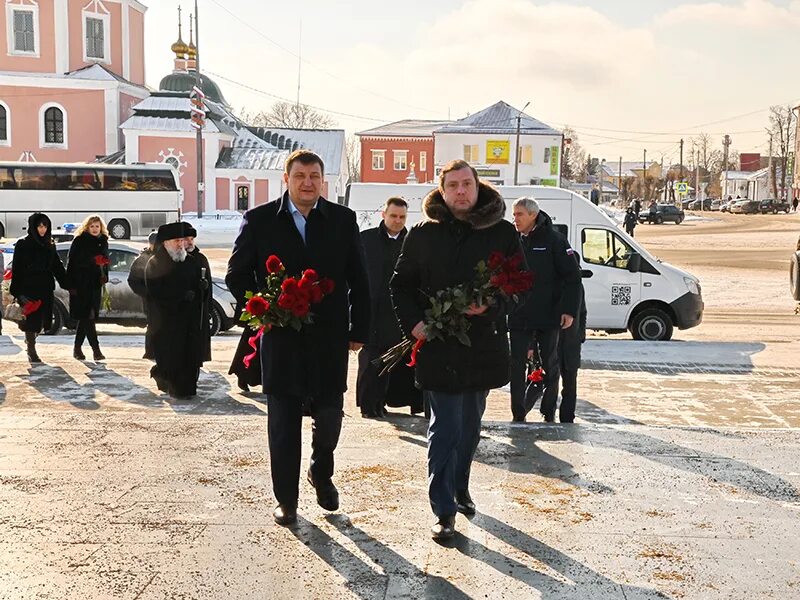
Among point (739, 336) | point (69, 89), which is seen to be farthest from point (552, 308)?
point (69, 89)

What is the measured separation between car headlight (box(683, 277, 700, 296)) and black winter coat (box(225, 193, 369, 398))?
955cm

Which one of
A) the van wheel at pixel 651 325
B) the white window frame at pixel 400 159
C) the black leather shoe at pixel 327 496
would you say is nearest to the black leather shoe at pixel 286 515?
the black leather shoe at pixel 327 496

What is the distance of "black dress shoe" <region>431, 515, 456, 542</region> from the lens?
4305 mm

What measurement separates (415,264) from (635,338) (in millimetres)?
9580

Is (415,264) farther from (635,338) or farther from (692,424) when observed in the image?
(635,338)

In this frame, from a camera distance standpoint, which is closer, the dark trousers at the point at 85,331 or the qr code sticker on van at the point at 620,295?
the dark trousers at the point at 85,331

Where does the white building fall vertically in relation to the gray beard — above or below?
above

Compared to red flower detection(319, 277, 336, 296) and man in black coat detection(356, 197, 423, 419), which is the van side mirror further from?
red flower detection(319, 277, 336, 296)

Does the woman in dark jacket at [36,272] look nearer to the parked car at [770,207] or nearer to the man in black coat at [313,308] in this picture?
the man in black coat at [313,308]

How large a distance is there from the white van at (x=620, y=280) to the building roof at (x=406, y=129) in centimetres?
6538

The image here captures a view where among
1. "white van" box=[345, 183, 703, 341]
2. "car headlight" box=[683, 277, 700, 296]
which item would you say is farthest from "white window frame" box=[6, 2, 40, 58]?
"car headlight" box=[683, 277, 700, 296]

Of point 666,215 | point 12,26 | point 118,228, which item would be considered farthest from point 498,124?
point 118,228

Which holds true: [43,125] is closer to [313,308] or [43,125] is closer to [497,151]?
[497,151]

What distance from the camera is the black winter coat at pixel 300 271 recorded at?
14.8 feet
